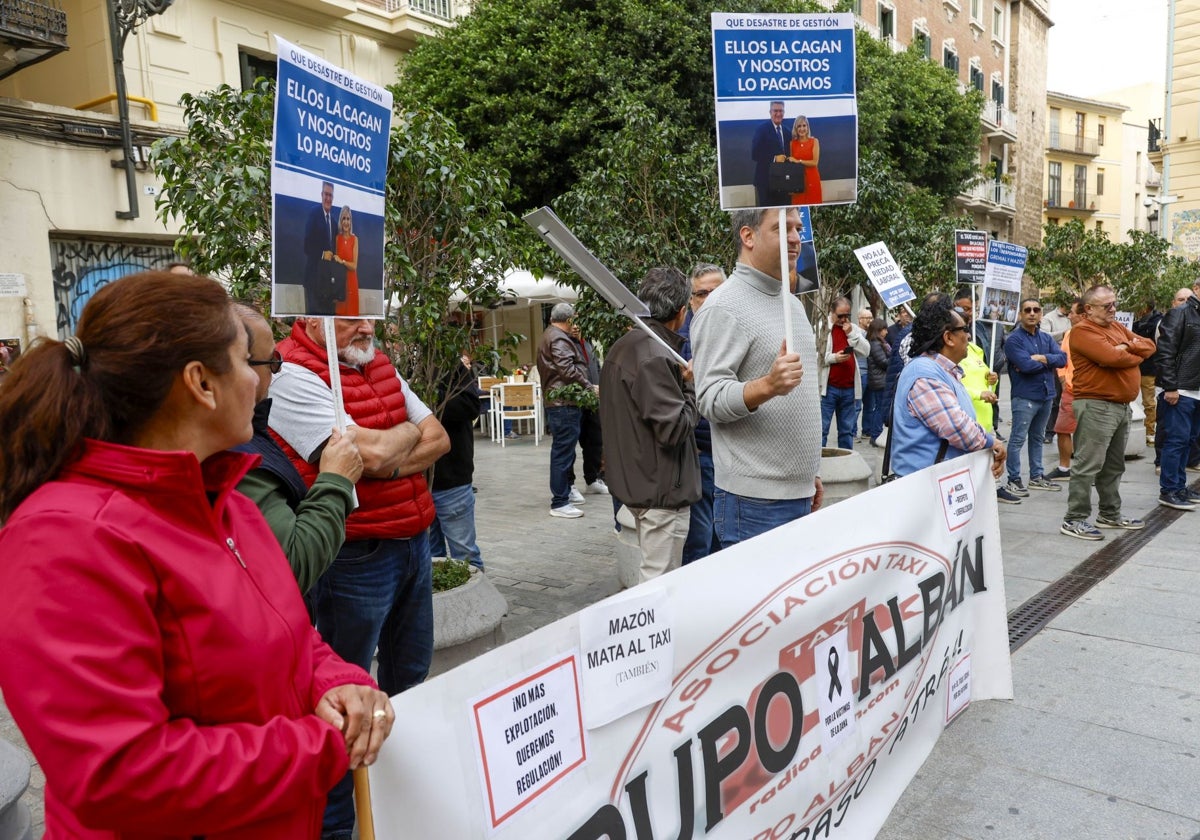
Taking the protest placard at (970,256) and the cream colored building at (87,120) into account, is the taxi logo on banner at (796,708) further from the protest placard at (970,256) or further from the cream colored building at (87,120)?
the cream colored building at (87,120)

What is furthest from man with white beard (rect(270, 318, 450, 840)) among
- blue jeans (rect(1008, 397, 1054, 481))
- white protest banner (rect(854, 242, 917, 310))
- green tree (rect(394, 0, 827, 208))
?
green tree (rect(394, 0, 827, 208))

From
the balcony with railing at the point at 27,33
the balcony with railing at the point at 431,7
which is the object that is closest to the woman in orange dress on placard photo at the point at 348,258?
the balcony with railing at the point at 27,33

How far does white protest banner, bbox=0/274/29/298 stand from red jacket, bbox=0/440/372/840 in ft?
39.5

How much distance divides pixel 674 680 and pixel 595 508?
6.41 meters

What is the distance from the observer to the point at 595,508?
8.38 metres

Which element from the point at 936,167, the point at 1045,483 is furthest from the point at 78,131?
the point at 936,167

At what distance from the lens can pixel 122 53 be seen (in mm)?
12383

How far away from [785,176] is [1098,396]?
4649 mm

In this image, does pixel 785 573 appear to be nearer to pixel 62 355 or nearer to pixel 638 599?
pixel 638 599

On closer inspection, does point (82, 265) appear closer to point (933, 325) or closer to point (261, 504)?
point (933, 325)

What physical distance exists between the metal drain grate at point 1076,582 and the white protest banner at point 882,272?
257cm

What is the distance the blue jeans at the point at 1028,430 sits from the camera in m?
8.52

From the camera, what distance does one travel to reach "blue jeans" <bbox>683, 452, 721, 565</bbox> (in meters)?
4.94

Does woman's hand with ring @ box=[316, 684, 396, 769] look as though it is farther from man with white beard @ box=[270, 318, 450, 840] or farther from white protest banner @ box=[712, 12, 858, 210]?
white protest banner @ box=[712, 12, 858, 210]
